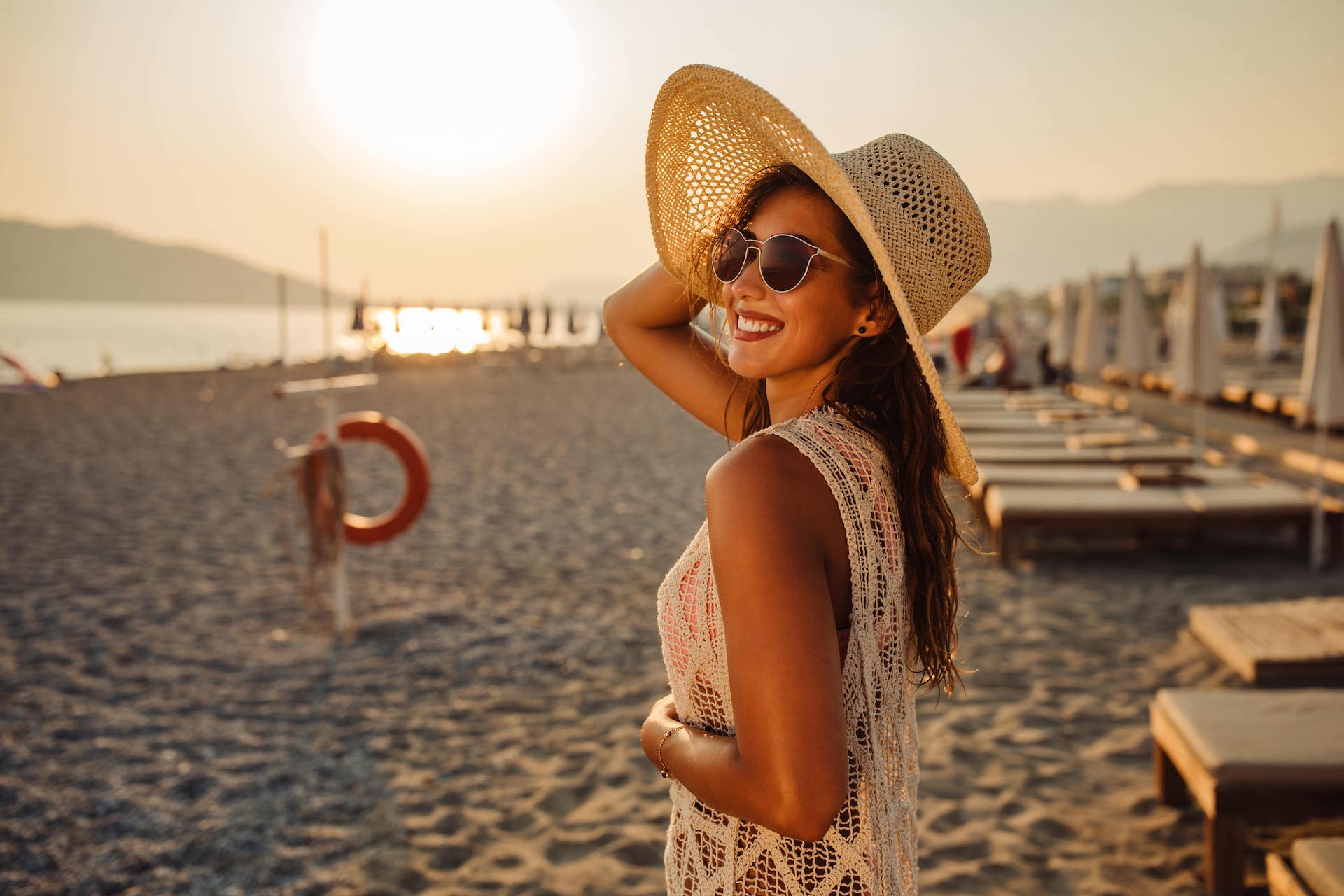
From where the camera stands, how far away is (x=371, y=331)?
105 ft

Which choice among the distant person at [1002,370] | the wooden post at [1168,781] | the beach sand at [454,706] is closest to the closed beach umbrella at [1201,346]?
the beach sand at [454,706]

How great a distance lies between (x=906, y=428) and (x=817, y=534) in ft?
0.80

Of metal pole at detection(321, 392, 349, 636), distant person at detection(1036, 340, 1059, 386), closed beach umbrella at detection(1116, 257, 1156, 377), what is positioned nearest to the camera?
metal pole at detection(321, 392, 349, 636)

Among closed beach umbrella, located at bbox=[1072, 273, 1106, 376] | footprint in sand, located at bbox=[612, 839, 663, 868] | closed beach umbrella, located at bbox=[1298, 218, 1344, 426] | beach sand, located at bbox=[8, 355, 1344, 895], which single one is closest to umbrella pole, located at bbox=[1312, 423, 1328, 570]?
beach sand, located at bbox=[8, 355, 1344, 895]

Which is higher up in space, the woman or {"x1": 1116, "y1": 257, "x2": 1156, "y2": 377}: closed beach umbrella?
{"x1": 1116, "y1": 257, "x2": 1156, "y2": 377}: closed beach umbrella

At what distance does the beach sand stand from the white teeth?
1.62 m

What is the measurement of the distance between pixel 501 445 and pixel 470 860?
9148mm

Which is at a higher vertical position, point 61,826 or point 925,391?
point 925,391

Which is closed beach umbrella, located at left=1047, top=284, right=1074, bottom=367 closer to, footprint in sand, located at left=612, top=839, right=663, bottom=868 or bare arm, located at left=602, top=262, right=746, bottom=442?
footprint in sand, located at left=612, top=839, right=663, bottom=868

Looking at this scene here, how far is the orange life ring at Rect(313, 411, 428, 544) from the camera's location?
16.2 ft

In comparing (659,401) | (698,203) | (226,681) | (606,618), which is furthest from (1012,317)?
(698,203)

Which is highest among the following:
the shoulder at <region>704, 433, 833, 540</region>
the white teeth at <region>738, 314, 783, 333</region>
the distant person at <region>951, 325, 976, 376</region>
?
the distant person at <region>951, 325, 976, 376</region>

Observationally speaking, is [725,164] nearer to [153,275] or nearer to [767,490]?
[767,490]

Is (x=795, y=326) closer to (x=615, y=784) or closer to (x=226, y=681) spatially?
(x=615, y=784)
